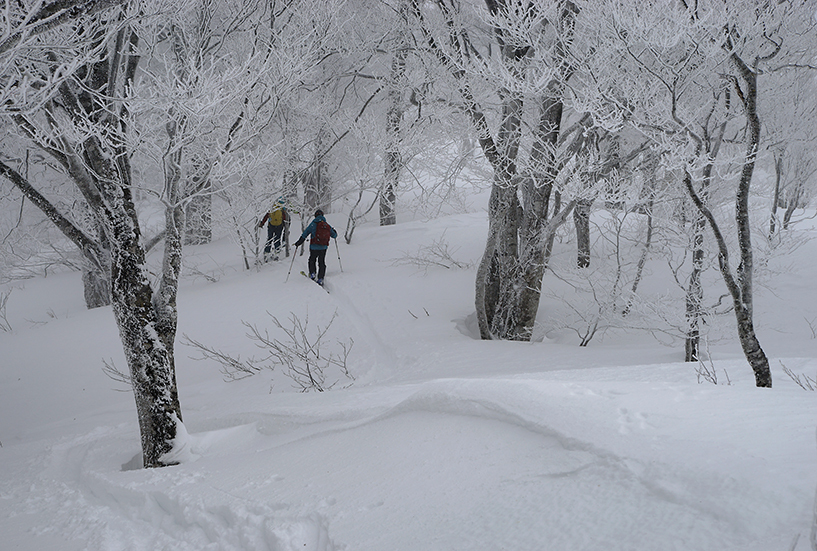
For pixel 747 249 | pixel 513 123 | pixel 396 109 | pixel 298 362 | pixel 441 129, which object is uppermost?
pixel 396 109

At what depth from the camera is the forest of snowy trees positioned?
4.70m

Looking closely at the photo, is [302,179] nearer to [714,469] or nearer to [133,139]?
[133,139]

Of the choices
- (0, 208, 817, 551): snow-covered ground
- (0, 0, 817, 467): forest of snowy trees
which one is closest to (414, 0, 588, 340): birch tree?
(0, 0, 817, 467): forest of snowy trees

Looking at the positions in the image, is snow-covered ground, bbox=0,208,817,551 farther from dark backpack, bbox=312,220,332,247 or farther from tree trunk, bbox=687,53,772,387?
dark backpack, bbox=312,220,332,247

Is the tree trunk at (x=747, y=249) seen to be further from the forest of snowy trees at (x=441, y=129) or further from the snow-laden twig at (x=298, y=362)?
the snow-laden twig at (x=298, y=362)

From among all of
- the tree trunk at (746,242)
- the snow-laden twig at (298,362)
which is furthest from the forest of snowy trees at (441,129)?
the snow-laden twig at (298,362)

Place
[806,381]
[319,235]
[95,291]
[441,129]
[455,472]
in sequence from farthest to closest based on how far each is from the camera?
1. [95,291]
2. [319,235]
3. [441,129]
4. [806,381]
5. [455,472]

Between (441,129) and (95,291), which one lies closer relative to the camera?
(441,129)

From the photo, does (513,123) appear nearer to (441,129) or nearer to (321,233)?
(441,129)

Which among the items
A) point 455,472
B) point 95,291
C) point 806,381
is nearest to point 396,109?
point 95,291

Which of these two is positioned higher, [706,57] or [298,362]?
[706,57]

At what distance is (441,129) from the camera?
10.3 metres

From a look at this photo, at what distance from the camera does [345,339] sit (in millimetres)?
9648

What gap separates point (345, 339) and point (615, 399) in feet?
23.1
